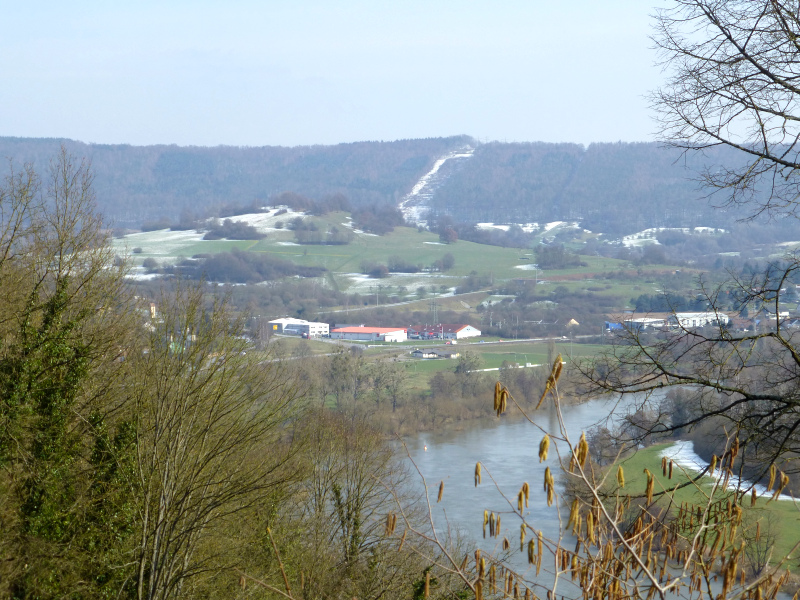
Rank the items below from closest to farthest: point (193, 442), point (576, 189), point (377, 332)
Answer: point (193, 442) < point (377, 332) < point (576, 189)

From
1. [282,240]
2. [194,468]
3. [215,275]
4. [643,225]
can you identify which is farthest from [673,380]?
[643,225]

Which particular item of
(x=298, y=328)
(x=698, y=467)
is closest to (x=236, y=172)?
(x=298, y=328)

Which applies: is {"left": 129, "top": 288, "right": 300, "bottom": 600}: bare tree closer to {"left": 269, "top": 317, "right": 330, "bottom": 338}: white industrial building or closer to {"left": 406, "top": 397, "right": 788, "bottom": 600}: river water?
{"left": 406, "top": 397, "right": 788, "bottom": 600}: river water

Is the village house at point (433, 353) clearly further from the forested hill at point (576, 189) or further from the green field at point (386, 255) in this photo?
the forested hill at point (576, 189)

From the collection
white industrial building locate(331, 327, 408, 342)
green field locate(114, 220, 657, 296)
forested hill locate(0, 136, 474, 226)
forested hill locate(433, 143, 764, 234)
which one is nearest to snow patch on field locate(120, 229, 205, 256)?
green field locate(114, 220, 657, 296)

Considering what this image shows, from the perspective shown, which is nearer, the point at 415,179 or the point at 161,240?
the point at 161,240

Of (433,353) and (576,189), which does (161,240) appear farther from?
(576,189)
